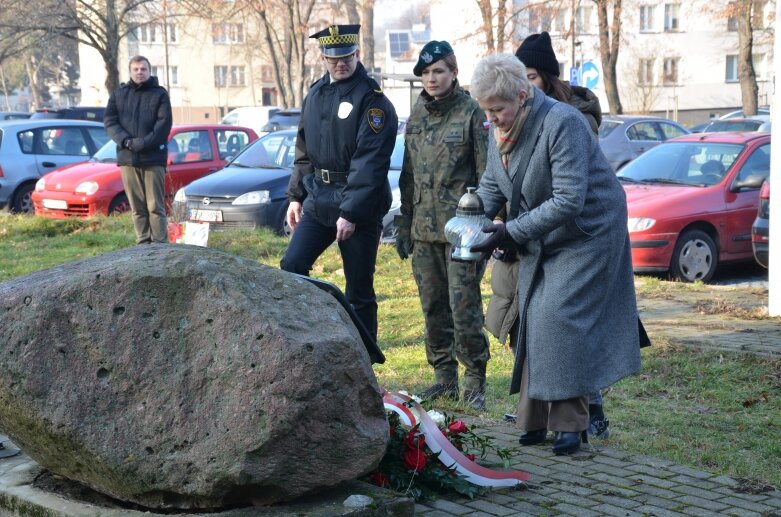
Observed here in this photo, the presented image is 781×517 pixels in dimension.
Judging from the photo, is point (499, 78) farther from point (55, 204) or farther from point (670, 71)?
point (670, 71)

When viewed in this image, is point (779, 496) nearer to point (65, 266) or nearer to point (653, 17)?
point (65, 266)

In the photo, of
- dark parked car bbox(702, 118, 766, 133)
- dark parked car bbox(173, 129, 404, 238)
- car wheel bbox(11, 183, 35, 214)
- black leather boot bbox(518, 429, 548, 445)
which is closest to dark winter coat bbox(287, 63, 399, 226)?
black leather boot bbox(518, 429, 548, 445)

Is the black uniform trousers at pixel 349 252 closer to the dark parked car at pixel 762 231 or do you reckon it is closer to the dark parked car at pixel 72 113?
the dark parked car at pixel 762 231

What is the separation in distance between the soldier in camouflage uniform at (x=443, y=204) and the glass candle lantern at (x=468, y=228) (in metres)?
0.96

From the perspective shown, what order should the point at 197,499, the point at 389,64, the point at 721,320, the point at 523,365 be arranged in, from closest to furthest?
the point at 197,499 < the point at 523,365 < the point at 721,320 < the point at 389,64

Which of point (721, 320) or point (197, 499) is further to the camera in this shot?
point (721, 320)

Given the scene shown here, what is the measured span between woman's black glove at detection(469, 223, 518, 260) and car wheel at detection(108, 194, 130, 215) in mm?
11982

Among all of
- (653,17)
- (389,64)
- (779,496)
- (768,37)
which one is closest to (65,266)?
(779,496)

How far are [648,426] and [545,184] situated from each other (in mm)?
1764

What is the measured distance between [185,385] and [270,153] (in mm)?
12144

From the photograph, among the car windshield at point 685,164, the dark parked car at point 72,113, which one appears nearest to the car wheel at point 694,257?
the car windshield at point 685,164

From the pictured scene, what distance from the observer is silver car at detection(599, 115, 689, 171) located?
790 inches

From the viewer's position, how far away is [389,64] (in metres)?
88.2

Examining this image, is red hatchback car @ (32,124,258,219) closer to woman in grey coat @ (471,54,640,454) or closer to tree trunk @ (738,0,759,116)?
woman in grey coat @ (471,54,640,454)
